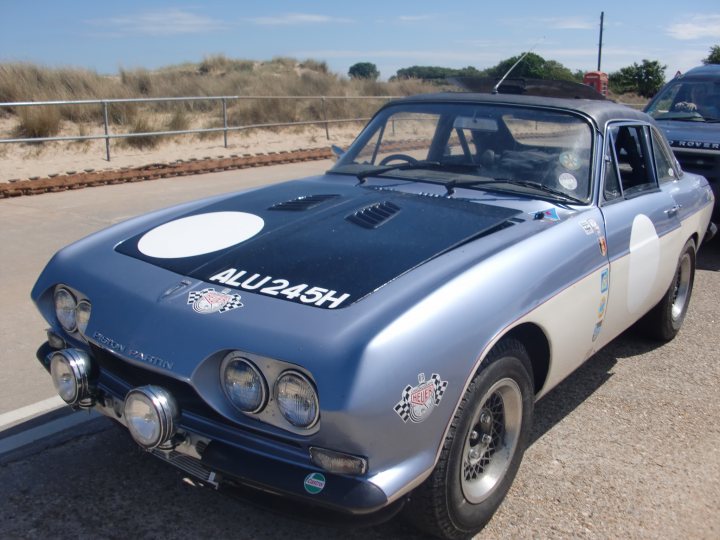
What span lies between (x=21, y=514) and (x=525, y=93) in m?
3.47

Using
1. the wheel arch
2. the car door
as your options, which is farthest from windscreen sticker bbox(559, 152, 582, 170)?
the wheel arch

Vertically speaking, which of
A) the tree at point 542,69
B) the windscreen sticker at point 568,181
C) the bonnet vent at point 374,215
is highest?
the tree at point 542,69

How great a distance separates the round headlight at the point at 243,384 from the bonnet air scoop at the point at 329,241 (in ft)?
0.97

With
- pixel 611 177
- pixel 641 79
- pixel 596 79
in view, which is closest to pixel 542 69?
pixel 611 177

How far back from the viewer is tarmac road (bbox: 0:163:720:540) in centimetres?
291

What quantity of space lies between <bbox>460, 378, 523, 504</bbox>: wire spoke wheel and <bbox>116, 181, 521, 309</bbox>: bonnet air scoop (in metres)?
0.61

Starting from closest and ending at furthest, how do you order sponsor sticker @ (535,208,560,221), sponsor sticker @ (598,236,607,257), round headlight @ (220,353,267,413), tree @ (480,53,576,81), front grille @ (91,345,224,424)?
round headlight @ (220,353,267,413) < front grille @ (91,345,224,424) < sponsor sticker @ (535,208,560,221) < sponsor sticker @ (598,236,607,257) < tree @ (480,53,576,81)

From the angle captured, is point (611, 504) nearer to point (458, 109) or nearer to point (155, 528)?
point (155, 528)

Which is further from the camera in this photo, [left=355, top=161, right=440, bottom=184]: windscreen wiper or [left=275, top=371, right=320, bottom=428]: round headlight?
[left=355, top=161, right=440, bottom=184]: windscreen wiper

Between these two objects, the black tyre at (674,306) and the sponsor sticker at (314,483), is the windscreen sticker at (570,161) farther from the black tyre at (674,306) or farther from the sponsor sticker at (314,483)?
the sponsor sticker at (314,483)

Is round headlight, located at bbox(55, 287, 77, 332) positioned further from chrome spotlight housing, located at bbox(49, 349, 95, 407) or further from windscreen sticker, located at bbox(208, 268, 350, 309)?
windscreen sticker, located at bbox(208, 268, 350, 309)

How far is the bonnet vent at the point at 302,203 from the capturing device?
3.55 metres

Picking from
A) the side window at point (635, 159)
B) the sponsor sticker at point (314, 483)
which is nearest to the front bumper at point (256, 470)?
the sponsor sticker at point (314, 483)

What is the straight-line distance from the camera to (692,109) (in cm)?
829
